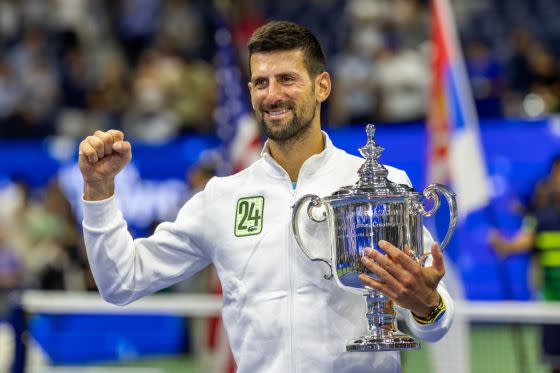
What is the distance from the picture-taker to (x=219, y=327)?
830 cm

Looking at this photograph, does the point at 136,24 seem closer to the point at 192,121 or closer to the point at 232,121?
the point at 192,121

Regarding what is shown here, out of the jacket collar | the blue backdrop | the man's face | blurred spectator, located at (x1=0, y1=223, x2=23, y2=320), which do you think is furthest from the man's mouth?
blurred spectator, located at (x1=0, y1=223, x2=23, y2=320)

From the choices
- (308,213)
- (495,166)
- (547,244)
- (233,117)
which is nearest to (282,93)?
(308,213)

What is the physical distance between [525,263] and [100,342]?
4173 millimetres

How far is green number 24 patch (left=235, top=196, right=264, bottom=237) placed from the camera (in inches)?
150

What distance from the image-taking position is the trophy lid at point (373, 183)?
3584 millimetres

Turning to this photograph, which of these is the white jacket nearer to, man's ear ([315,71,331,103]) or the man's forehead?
man's ear ([315,71,331,103])

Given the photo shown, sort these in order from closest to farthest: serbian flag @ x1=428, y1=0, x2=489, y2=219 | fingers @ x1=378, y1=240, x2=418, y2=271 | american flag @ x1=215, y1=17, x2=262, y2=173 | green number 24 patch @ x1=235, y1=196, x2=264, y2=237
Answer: fingers @ x1=378, y1=240, x2=418, y2=271 < green number 24 patch @ x1=235, y1=196, x2=264, y2=237 < serbian flag @ x1=428, y1=0, x2=489, y2=219 < american flag @ x1=215, y1=17, x2=262, y2=173

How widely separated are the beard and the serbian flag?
4.13 meters

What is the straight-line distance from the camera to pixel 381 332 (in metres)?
3.57

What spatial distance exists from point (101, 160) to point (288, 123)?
636mm

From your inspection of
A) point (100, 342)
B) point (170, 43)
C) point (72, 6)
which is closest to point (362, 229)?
point (100, 342)

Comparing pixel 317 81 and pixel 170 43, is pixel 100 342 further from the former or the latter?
pixel 317 81

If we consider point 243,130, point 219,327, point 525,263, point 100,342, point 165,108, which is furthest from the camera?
point 165,108
